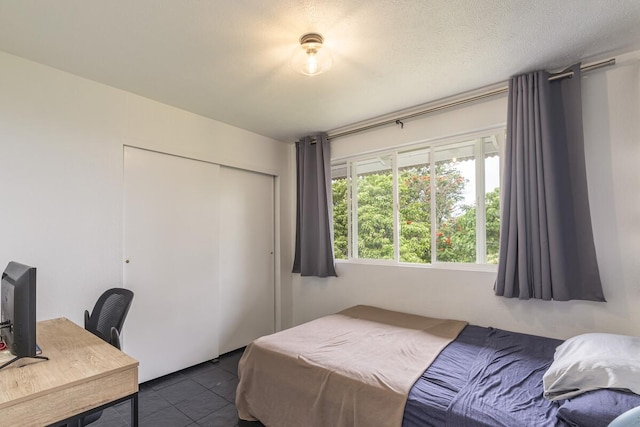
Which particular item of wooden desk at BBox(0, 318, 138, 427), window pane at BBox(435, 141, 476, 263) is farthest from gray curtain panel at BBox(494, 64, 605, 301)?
wooden desk at BBox(0, 318, 138, 427)

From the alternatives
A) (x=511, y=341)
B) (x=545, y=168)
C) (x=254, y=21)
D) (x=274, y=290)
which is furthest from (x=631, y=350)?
(x=274, y=290)

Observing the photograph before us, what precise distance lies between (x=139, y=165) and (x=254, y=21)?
1.67 meters

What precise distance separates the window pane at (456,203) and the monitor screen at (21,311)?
9.04ft

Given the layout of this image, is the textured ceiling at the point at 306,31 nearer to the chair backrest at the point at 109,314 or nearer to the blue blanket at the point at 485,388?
the chair backrest at the point at 109,314

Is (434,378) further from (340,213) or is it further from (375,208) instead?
(340,213)

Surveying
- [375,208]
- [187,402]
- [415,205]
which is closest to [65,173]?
[187,402]

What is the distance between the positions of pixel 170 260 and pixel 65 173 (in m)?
1.05

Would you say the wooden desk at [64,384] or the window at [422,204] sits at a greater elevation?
the window at [422,204]

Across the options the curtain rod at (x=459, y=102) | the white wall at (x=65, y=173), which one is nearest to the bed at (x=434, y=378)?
the white wall at (x=65, y=173)

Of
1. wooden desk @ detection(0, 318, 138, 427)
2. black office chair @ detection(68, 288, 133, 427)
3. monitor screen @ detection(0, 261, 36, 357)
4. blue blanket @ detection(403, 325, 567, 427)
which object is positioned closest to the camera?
wooden desk @ detection(0, 318, 138, 427)

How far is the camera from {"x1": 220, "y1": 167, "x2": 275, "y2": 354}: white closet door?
3.35m

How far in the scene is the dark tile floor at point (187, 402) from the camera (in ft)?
7.06

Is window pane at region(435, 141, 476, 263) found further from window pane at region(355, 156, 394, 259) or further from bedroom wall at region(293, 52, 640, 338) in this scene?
window pane at region(355, 156, 394, 259)

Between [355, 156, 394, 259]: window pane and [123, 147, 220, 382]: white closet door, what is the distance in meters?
1.56
